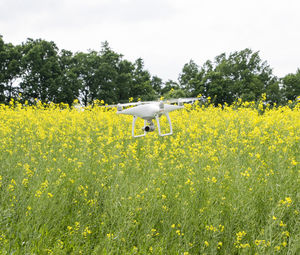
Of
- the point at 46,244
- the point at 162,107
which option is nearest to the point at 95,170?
the point at 46,244

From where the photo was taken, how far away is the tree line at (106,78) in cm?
2898

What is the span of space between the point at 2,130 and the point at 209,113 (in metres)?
5.61

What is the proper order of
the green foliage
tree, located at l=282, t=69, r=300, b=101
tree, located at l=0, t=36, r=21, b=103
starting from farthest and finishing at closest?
tree, located at l=282, t=69, r=300, b=101
the green foliage
tree, located at l=0, t=36, r=21, b=103

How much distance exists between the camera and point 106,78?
33031 mm

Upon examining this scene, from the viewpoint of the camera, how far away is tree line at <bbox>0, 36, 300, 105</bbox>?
28984mm

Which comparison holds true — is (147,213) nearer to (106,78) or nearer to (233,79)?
(106,78)

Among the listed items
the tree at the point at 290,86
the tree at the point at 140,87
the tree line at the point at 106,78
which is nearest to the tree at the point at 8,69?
the tree line at the point at 106,78

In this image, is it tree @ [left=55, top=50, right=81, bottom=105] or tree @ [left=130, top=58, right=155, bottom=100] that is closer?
tree @ [left=55, top=50, right=81, bottom=105]

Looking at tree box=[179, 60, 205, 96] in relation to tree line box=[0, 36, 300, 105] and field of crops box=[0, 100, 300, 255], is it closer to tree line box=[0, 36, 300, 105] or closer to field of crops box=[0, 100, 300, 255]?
tree line box=[0, 36, 300, 105]

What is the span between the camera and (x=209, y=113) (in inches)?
352

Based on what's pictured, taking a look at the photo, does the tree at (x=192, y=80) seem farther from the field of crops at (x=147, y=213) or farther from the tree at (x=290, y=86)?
the field of crops at (x=147, y=213)

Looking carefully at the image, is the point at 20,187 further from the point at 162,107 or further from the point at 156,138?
the point at 156,138

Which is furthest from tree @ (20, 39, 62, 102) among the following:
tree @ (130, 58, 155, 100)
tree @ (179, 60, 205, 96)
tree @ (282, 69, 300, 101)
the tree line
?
tree @ (282, 69, 300, 101)

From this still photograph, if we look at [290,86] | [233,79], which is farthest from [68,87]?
[290,86]
